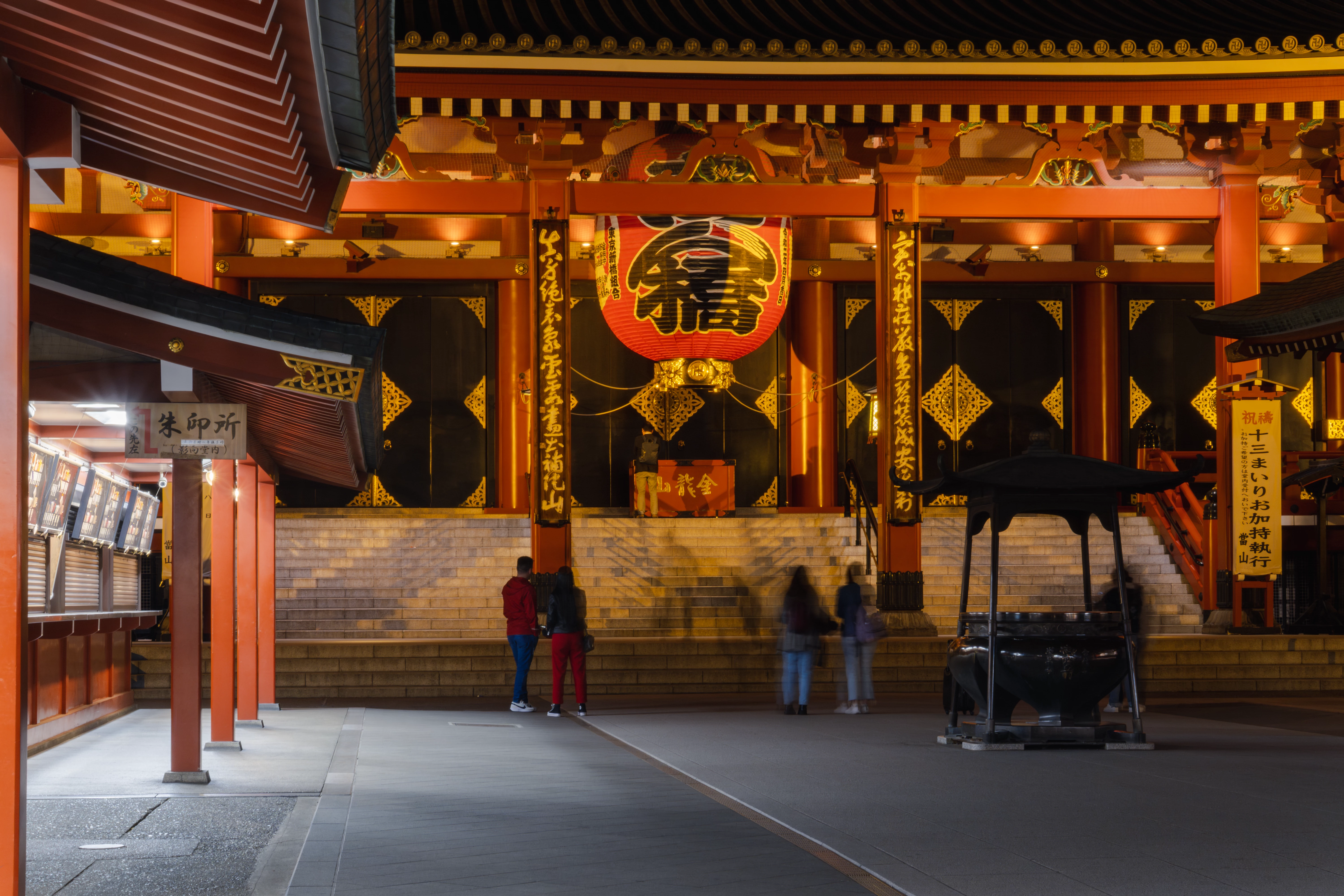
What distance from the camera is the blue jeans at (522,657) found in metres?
13.7

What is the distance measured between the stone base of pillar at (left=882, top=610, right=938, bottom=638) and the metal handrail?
3.80 ft

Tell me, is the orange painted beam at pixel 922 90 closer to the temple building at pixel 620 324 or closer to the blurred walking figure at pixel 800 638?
the temple building at pixel 620 324

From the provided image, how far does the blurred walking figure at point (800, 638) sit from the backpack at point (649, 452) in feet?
29.6

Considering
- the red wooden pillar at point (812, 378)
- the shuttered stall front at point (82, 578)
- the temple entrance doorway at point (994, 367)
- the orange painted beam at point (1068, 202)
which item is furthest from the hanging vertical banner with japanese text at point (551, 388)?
the temple entrance doorway at point (994, 367)

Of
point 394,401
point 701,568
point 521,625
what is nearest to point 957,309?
point 701,568

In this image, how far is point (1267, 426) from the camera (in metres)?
17.4

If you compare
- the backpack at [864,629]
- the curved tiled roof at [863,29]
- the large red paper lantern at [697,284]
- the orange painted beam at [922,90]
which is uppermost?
the curved tiled roof at [863,29]

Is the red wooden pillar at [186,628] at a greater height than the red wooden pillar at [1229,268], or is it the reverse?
the red wooden pillar at [1229,268]

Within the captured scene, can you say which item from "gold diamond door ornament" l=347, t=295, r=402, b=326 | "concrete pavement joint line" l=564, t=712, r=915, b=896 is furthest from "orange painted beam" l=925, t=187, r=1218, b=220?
"concrete pavement joint line" l=564, t=712, r=915, b=896

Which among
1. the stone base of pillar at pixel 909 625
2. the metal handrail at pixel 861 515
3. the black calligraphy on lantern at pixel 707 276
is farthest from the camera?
the metal handrail at pixel 861 515

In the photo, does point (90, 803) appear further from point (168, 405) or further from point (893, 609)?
point (893, 609)

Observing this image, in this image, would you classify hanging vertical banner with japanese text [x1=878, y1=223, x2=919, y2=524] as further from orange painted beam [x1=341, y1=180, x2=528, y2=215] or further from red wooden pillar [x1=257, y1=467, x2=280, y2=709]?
red wooden pillar [x1=257, y1=467, x2=280, y2=709]

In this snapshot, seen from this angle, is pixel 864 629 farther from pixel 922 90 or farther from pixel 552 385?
pixel 922 90

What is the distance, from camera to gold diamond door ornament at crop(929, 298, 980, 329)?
80.2ft
